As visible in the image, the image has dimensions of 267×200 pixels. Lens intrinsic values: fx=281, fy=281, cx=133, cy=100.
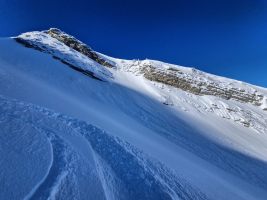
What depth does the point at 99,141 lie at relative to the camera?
5984mm

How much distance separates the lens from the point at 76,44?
3338 cm

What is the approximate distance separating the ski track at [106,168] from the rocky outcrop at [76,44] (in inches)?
1069

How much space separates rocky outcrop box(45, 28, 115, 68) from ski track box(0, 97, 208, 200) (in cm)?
2714

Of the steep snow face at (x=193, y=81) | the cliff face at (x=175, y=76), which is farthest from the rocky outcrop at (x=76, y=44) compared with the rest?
the steep snow face at (x=193, y=81)

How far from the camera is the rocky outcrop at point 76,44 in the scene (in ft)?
108

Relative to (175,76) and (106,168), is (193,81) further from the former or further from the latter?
(106,168)

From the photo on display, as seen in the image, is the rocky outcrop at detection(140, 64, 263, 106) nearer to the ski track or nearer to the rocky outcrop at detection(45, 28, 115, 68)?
the rocky outcrop at detection(45, 28, 115, 68)

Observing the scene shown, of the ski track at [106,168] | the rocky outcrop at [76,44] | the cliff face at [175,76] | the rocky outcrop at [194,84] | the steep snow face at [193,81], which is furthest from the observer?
the rocky outcrop at [76,44]

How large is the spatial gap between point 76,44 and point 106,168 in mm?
30173

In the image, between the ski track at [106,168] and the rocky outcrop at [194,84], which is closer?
the ski track at [106,168]

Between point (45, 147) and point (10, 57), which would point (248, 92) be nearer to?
point (10, 57)

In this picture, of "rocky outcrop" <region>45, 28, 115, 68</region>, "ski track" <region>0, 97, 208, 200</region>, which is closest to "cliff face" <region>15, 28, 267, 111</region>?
"rocky outcrop" <region>45, 28, 115, 68</region>

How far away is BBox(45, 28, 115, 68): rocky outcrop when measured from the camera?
1293 inches

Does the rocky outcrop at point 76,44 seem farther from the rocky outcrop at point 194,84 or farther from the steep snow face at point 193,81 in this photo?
the rocky outcrop at point 194,84
